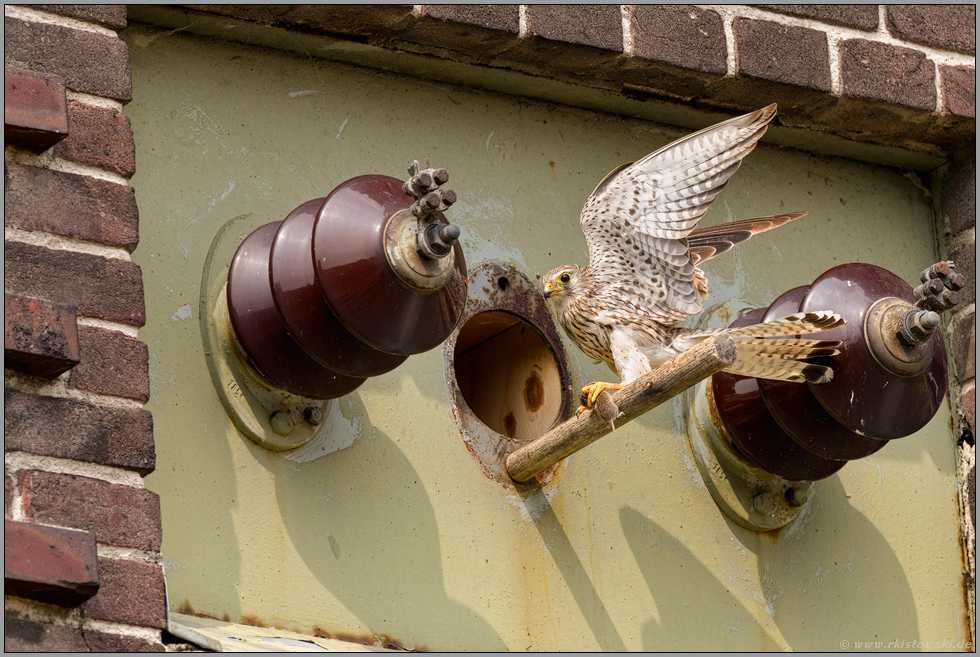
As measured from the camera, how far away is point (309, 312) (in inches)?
134

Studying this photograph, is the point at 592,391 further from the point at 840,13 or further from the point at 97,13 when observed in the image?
the point at 840,13

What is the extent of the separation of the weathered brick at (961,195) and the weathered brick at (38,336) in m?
2.74

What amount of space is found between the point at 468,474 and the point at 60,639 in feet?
4.39

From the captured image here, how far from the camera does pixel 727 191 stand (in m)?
4.46

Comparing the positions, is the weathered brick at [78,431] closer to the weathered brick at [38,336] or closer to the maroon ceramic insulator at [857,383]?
the weathered brick at [38,336]

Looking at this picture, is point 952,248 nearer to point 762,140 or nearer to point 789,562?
point 762,140

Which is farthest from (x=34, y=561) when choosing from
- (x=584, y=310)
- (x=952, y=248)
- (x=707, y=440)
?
(x=952, y=248)

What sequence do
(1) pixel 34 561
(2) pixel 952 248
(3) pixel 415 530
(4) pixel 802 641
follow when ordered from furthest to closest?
(2) pixel 952 248, (4) pixel 802 641, (3) pixel 415 530, (1) pixel 34 561

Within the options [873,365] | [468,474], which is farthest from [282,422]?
[873,365]

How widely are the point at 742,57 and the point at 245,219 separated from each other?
1.38 metres

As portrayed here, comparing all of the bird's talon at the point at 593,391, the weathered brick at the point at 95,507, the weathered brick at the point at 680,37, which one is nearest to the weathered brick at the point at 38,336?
the weathered brick at the point at 95,507

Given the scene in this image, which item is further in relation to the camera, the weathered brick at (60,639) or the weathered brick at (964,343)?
the weathered brick at (964,343)

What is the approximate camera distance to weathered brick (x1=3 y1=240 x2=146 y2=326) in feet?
9.72

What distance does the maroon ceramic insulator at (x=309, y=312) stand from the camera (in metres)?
3.39
